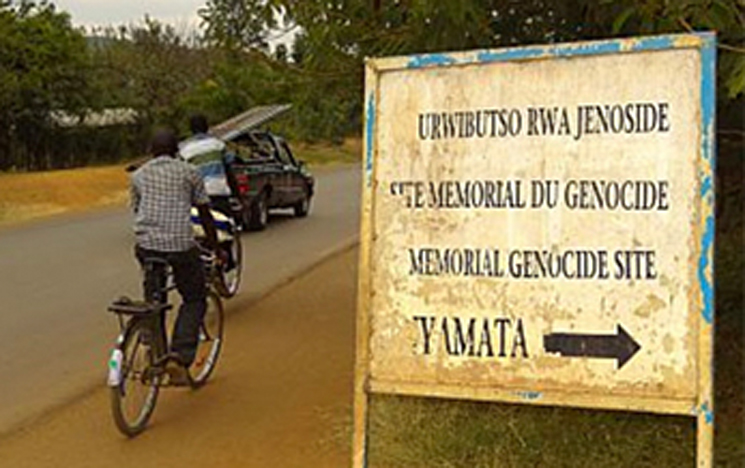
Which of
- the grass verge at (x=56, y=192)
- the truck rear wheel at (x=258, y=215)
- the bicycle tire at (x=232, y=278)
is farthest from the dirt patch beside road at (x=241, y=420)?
the grass verge at (x=56, y=192)

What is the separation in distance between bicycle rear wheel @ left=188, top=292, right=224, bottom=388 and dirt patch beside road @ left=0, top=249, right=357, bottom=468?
103 mm

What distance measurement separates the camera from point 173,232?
6.49 m

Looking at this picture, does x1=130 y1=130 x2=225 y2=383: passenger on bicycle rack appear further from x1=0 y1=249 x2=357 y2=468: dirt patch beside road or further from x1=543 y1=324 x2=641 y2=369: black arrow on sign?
x1=543 y1=324 x2=641 y2=369: black arrow on sign

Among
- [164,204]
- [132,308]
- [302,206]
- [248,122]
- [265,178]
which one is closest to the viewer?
[132,308]

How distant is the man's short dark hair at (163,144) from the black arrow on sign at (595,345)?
320 cm

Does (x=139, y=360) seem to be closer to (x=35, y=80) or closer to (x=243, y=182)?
(x=243, y=182)

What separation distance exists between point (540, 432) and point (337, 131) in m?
42.9

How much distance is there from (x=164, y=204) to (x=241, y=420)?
55.3 inches

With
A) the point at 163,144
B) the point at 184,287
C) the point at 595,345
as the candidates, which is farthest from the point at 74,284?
the point at 595,345

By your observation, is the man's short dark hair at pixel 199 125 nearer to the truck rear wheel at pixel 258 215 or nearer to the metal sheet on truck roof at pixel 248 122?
the metal sheet on truck roof at pixel 248 122

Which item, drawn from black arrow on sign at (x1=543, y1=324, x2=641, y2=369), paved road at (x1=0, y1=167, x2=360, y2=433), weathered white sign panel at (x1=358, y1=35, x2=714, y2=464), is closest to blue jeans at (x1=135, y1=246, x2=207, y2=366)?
paved road at (x1=0, y1=167, x2=360, y2=433)

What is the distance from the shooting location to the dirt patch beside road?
5727 mm

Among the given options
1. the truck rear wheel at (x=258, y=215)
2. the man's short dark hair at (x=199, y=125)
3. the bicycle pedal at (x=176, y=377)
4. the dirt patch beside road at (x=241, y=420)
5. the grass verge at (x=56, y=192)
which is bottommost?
the dirt patch beside road at (x=241, y=420)

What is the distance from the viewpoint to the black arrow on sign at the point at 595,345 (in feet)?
13.5
